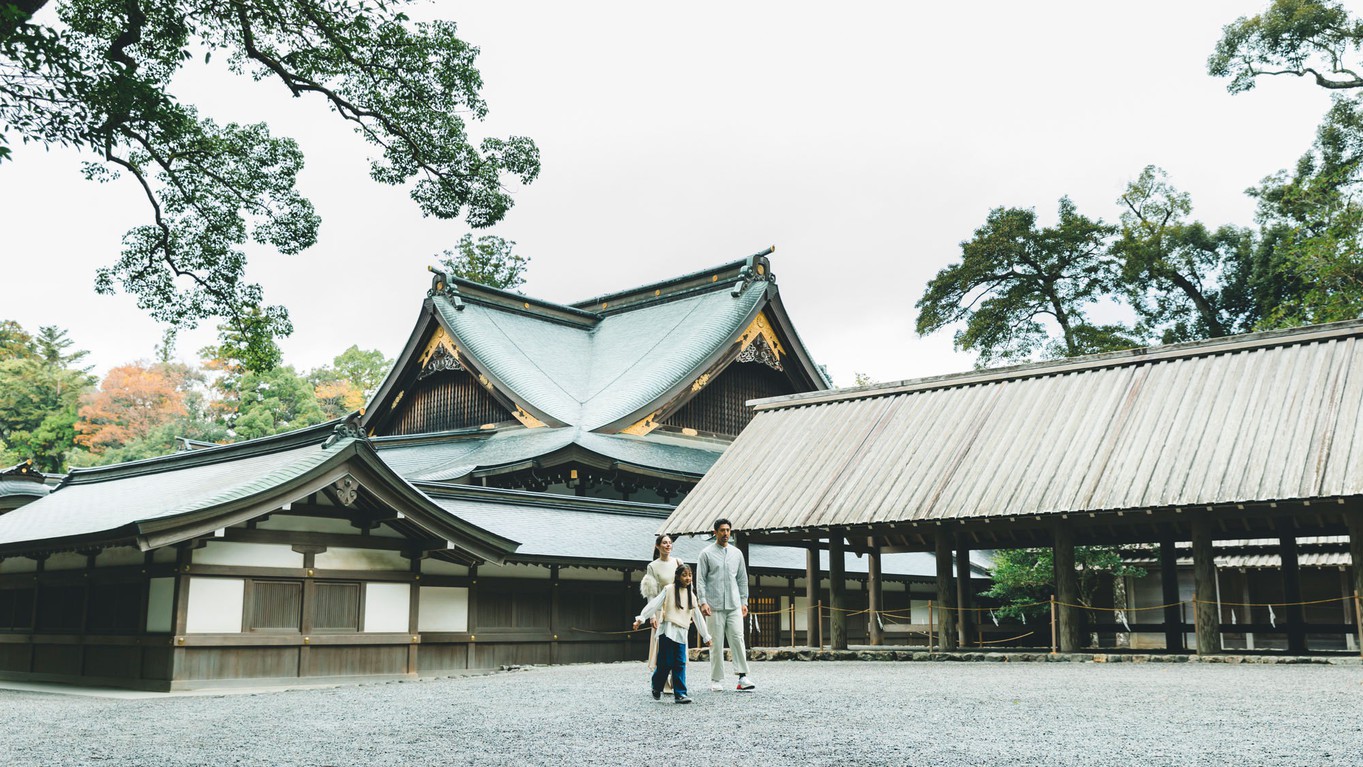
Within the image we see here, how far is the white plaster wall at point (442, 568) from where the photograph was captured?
15.9 m

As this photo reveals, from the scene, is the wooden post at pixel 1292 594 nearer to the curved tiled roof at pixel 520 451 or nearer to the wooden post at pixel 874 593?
the wooden post at pixel 874 593

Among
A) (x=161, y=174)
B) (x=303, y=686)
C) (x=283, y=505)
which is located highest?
(x=161, y=174)

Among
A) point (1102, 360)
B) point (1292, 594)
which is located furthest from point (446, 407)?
point (1292, 594)

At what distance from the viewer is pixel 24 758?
6828 mm

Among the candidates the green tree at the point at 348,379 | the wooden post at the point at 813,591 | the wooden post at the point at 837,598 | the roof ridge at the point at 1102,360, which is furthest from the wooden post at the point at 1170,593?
the green tree at the point at 348,379

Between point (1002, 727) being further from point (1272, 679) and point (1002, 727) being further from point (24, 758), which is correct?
point (24, 758)

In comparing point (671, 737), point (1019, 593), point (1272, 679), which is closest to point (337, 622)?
point (671, 737)

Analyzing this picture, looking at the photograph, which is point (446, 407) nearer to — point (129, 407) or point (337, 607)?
point (337, 607)

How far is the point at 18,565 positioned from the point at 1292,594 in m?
17.8

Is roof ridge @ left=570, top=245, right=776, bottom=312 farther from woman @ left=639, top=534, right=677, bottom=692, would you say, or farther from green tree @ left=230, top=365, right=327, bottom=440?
green tree @ left=230, top=365, right=327, bottom=440

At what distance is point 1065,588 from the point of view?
567 inches

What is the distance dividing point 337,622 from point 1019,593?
12504mm

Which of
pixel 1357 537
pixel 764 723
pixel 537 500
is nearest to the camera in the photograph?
pixel 764 723

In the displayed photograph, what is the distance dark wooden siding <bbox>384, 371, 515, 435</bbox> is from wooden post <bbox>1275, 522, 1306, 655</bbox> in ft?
50.2
